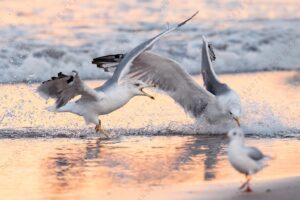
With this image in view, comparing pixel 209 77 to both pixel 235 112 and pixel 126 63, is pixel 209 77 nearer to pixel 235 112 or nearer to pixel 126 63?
pixel 235 112

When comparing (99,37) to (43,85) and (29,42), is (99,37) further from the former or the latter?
(43,85)

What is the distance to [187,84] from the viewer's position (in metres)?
11.8

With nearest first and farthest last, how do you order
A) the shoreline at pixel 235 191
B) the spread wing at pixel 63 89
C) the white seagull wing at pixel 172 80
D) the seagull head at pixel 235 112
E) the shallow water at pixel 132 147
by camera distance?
the shoreline at pixel 235 191, the shallow water at pixel 132 147, the spread wing at pixel 63 89, the seagull head at pixel 235 112, the white seagull wing at pixel 172 80

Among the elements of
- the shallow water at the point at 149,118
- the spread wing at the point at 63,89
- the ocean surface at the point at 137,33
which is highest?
the ocean surface at the point at 137,33

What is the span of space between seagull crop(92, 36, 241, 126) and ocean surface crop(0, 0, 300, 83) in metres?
4.64

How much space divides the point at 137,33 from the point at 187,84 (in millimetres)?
8981

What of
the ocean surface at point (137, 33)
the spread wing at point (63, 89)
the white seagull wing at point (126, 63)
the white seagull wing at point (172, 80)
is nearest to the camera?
the spread wing at point (63, 89)

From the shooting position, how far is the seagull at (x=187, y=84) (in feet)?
38.0

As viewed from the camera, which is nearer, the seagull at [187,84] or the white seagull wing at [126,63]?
the white seagull wing at [126,63]

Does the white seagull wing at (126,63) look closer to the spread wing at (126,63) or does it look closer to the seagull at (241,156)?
the spread wing at (126,63)

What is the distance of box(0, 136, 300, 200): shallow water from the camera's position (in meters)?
8.16

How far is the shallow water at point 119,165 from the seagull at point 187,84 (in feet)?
1.51

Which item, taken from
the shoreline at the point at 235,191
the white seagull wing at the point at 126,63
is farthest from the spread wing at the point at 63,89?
the shoreline at the point at 235,191

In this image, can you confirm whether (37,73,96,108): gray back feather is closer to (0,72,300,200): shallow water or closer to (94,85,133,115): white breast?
(94,85,133,115): white breast
